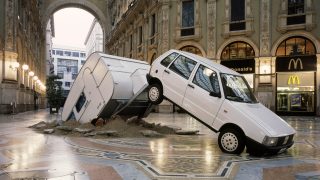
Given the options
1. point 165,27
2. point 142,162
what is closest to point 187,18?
point 165,27

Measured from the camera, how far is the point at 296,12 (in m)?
28.9

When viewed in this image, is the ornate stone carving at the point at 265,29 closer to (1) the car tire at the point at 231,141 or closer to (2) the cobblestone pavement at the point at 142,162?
(2) the cobblestone pavement at the point at 142,162

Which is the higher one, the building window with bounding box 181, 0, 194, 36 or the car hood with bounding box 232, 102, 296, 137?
the building window with bounding box 181, 0, 194, 36

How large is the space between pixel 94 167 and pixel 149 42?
34603mm

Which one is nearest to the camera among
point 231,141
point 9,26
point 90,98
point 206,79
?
point 231,141

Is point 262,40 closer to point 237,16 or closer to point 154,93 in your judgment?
point 237,16

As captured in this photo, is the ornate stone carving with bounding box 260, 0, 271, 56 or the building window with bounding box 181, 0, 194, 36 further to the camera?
the building window with bounding box 181, 0, 194, 36

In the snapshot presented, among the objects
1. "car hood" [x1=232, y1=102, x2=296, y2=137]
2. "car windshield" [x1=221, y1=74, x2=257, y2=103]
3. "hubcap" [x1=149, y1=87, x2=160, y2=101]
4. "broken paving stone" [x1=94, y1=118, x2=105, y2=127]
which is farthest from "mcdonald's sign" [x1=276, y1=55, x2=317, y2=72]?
"car hood" [x1=232, y1=102, x2=296, y2=137]

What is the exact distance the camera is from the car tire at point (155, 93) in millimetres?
10152

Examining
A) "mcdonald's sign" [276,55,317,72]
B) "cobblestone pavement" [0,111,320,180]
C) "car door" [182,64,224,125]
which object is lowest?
"cobblestone pavement" [0,111,320,180]

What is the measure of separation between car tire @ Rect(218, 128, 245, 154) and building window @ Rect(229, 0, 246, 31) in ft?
78.9

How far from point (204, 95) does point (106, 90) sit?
4.19 metres

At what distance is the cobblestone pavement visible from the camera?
18.7 ft

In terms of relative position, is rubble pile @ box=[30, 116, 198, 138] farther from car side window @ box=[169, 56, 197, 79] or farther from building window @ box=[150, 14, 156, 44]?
building window @ box=[150, 14, 156, 44]
